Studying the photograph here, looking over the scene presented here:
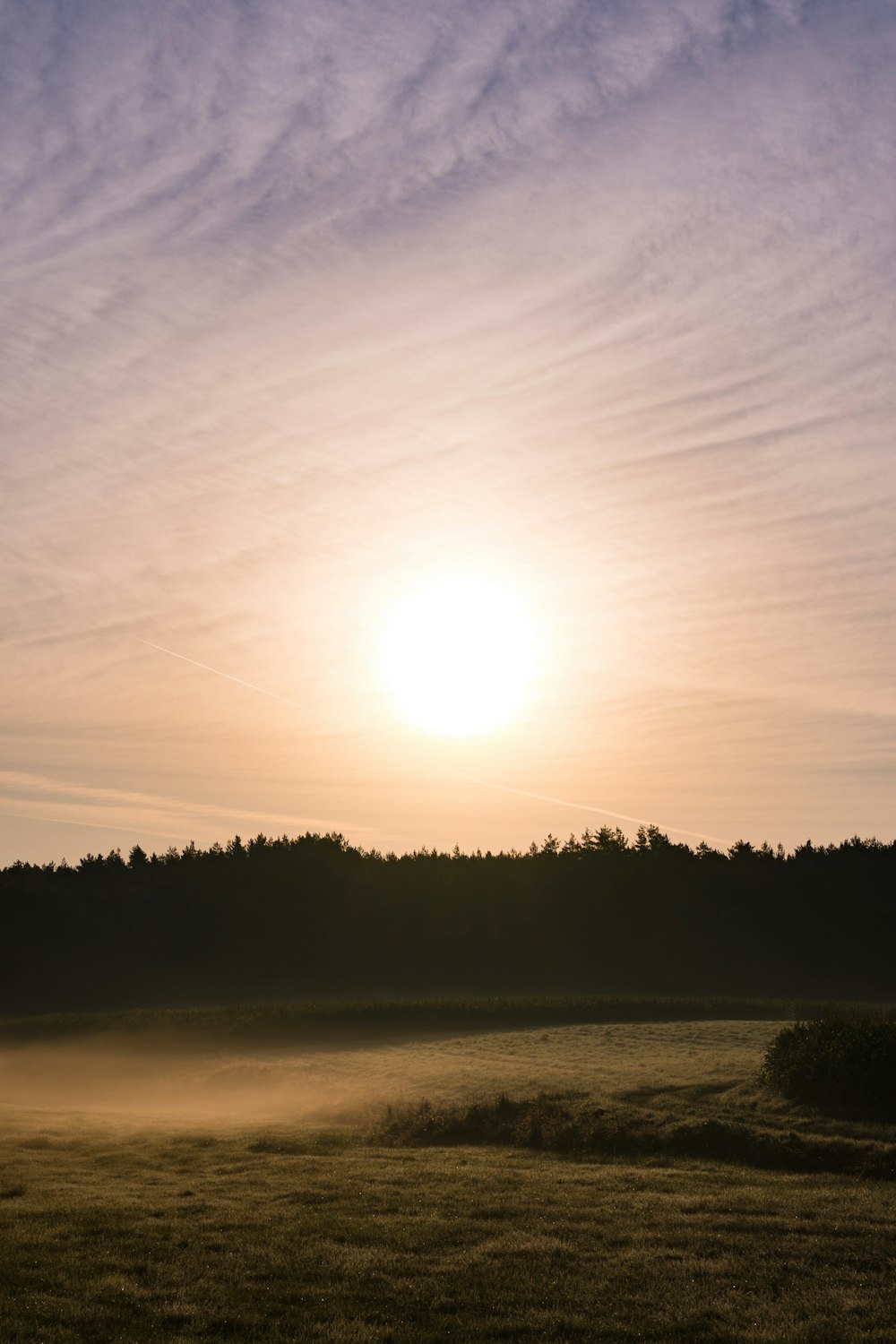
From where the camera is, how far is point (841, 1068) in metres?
31.6

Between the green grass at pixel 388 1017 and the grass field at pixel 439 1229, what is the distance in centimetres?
2670

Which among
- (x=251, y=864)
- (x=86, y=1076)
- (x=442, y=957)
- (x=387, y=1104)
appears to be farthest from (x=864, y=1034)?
(x=251, y=864)

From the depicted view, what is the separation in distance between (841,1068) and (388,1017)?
139 feet

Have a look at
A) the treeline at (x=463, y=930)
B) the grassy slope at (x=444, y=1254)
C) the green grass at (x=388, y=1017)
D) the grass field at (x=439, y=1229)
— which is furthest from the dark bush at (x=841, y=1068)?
the treeline at (x=463, y=930)

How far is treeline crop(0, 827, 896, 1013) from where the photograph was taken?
98.7 metres

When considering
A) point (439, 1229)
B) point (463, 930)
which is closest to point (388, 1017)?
point (463, 930)

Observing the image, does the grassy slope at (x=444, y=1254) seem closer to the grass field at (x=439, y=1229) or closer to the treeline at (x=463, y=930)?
the grass field at (x=439, y=1229)

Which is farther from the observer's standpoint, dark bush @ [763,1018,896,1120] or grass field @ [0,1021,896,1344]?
dark bush @ [763,1018,896,1120]

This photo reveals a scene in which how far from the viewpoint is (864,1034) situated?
33.0 meters

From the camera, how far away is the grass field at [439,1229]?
15.5 metres

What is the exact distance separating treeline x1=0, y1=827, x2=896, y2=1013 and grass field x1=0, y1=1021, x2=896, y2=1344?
203 feet

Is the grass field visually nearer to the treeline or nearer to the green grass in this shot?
the green grass

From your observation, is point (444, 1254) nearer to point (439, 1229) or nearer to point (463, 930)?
point (439, 1229)

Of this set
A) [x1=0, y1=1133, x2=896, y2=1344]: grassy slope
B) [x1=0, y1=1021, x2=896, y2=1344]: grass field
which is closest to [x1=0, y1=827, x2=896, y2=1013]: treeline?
[x1=0, y1=1021, x2=896, y2=1344]: grass field
